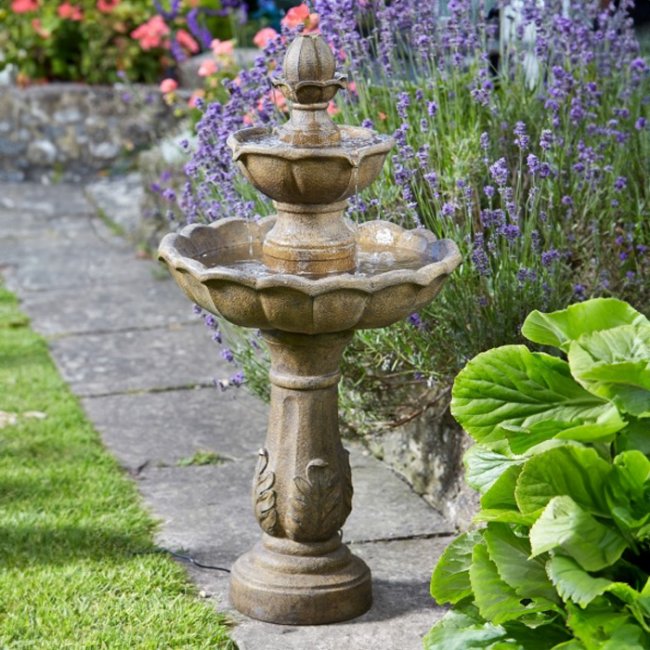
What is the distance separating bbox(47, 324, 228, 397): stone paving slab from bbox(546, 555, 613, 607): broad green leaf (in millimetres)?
2890

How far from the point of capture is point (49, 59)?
9.85 m

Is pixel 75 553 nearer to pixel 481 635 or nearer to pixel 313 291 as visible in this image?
pixel 313 291

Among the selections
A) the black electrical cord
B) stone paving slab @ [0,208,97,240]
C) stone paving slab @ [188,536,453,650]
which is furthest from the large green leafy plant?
stone paving slab @ [0,208,97,240]

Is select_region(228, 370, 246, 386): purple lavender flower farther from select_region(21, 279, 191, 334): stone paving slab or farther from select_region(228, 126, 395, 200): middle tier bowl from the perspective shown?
select_region(21, 279, 191, 334): stone paving slab

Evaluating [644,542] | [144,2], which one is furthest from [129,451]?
[144,2]

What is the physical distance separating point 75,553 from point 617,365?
1918 mm

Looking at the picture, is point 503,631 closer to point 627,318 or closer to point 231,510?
point 627,318

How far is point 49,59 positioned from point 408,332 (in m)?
6.53

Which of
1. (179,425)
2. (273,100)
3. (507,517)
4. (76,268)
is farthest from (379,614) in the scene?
(76,268)

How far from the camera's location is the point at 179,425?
5.15m

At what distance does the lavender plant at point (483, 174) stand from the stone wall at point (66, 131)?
4713 millimetres

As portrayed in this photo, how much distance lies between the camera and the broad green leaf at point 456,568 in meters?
3.16

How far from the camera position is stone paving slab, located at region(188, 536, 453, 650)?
137 inches

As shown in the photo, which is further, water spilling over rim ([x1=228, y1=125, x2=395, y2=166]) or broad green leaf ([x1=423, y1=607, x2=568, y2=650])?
water spilling over rim ([x1=228, y1=125, x2=395, y2=166])
